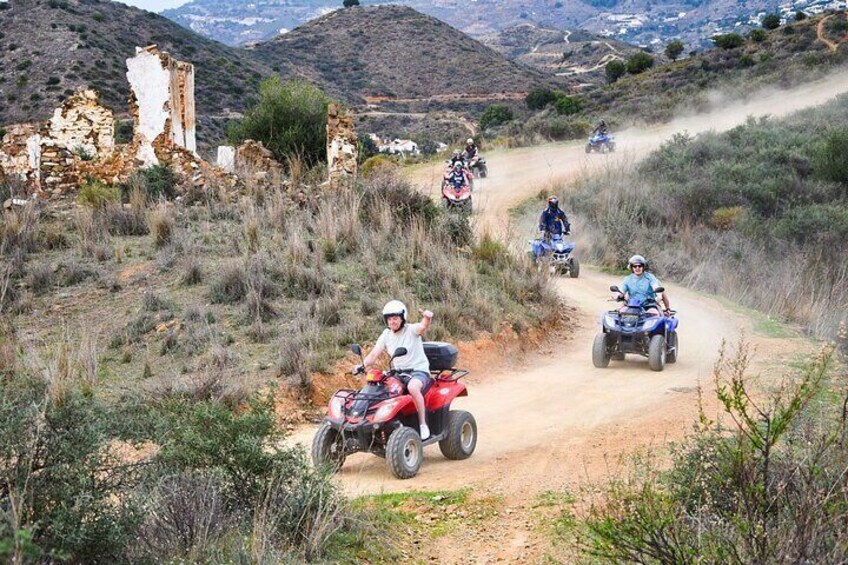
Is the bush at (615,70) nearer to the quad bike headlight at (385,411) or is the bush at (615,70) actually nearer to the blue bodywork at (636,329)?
the blue bodywork at (636,329)

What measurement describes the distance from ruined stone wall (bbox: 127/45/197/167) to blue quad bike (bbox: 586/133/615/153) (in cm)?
1835

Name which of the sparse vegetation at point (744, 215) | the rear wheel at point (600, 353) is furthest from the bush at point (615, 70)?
the rear wheel at point (600, 353)

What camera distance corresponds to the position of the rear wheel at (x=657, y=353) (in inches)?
533

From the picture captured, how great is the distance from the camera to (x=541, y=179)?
32000mm

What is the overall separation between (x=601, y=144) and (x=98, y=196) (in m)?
22.9

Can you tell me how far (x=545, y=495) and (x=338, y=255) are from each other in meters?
8.69

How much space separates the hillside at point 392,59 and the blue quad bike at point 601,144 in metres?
51.5

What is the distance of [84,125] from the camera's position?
25.0m

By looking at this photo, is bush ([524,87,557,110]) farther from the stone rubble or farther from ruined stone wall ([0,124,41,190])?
ruined stone wall ([0,124,41,190])

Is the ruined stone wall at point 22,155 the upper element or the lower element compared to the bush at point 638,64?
lower

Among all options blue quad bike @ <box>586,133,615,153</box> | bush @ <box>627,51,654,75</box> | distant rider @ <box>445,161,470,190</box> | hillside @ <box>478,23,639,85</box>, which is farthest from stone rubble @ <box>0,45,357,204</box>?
hillside @ <box>478,23,639,85</box>

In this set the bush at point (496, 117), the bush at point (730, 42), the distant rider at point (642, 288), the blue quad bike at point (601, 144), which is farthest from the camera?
the bush at point (730, 42)

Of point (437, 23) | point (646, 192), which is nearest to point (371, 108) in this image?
point (437, 23)

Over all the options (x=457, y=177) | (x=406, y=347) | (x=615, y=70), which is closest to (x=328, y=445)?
(x=406, y=347)
